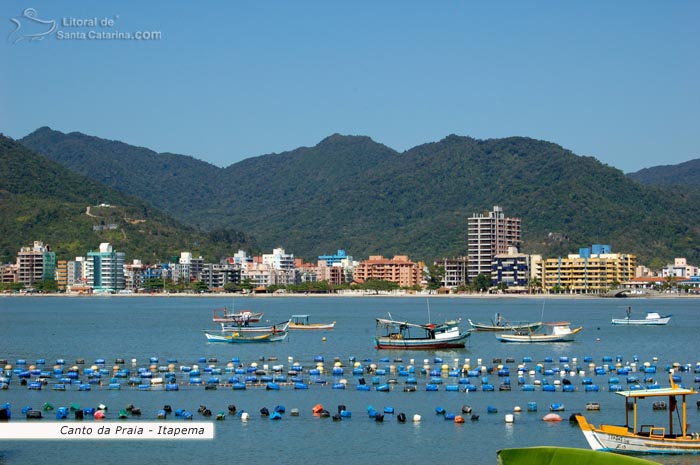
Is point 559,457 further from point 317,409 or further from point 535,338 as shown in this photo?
point 535,338

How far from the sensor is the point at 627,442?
133ft

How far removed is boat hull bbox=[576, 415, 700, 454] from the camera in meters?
40.6

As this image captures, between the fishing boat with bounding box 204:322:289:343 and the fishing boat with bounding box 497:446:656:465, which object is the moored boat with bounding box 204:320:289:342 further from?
the fishing boat with bounding box 497:446:656:465

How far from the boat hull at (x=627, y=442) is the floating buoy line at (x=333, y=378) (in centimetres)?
969

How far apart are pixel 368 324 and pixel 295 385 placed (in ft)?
243

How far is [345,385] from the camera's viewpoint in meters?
62.9

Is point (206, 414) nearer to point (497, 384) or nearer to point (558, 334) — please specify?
point (497, 384)

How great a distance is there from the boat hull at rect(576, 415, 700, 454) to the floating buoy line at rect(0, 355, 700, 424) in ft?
31.8

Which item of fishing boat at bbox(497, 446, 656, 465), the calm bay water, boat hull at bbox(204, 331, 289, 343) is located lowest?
the calm bay water

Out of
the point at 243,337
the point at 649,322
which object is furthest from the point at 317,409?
the point at 649,322

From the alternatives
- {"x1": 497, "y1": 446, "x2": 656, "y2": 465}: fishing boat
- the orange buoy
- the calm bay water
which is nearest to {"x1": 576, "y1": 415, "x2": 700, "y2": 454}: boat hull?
the calm bay water

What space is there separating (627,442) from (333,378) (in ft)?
94.1

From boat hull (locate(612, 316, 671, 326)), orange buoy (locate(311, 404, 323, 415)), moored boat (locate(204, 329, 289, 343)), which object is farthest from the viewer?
boat hull (locate(612, 316, 671, 326))

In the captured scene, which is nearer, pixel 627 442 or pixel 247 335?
pixel 627 442
